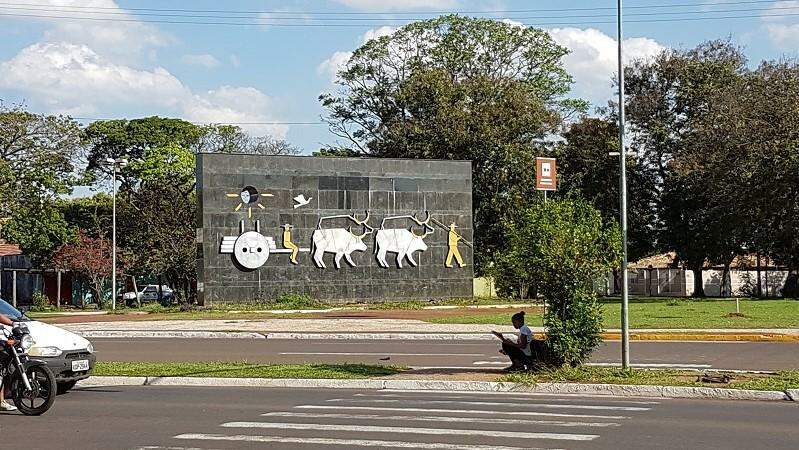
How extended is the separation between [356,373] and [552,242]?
13.1 feet

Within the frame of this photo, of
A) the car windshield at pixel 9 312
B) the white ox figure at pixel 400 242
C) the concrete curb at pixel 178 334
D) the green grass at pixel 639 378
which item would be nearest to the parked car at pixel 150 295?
the white ox figure at pixel 400 242

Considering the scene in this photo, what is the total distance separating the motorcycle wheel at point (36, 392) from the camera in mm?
12312

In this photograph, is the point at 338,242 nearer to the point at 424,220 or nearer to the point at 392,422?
the point at 424,220

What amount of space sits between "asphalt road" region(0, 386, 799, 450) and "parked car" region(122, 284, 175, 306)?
1902 inches

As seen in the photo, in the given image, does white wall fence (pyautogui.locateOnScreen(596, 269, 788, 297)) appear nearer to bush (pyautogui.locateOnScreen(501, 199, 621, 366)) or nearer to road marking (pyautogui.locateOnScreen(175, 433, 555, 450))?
bush (pyautogui.locateOnScreen(501, 199, 621, 366))

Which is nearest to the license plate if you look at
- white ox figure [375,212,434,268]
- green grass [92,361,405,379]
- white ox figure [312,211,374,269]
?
green grass [92,361,405,379]

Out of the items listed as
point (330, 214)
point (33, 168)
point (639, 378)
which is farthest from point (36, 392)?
point (33, 168)

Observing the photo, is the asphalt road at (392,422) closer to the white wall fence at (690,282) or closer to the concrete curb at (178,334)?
the concrete curb at (178,334)

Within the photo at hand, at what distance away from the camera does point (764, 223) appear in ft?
172

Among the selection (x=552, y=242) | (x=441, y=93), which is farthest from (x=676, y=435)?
(x=441, y=93)

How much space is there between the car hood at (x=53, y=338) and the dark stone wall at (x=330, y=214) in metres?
27.7

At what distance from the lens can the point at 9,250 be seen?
6291cm

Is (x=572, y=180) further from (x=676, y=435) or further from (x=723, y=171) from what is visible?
(x=676, y=435)

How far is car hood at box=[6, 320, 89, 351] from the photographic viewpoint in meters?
14.4
